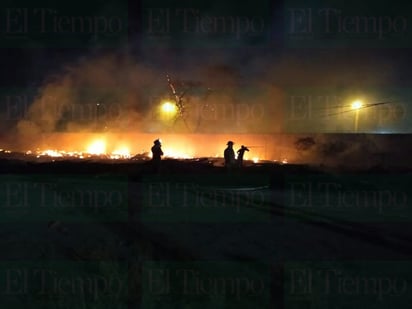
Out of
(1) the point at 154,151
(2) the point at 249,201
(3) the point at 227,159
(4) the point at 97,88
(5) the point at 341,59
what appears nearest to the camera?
(2) the point at 249,201

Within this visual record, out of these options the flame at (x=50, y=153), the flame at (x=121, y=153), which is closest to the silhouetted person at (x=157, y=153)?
the flame at (x=121, y=153)

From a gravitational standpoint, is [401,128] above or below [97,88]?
below

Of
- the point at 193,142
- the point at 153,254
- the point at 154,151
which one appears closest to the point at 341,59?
the point at 193,142

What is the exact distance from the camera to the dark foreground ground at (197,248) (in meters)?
4.96

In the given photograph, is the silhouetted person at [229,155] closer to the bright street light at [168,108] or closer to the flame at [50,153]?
the bright street light at [168,108]

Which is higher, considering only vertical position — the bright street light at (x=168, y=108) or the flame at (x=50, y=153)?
the bright street light at (x=168, y=108)

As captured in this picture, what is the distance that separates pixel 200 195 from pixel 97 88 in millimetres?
15872

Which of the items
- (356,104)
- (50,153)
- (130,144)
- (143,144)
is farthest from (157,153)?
(356,104)

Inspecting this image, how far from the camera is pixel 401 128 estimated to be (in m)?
22.6

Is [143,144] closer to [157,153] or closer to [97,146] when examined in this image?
[97,146]

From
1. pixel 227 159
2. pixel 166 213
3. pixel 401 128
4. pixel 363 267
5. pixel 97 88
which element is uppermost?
pixel 97 88

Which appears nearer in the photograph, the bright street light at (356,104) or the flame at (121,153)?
the flame at (121,153)

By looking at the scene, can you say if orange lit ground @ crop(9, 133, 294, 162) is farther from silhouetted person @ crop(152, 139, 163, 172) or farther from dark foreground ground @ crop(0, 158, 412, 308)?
dark foreground ground @ crop(0, 158, 412, 308)

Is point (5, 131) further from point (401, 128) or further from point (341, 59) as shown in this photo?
point (401, 128)
